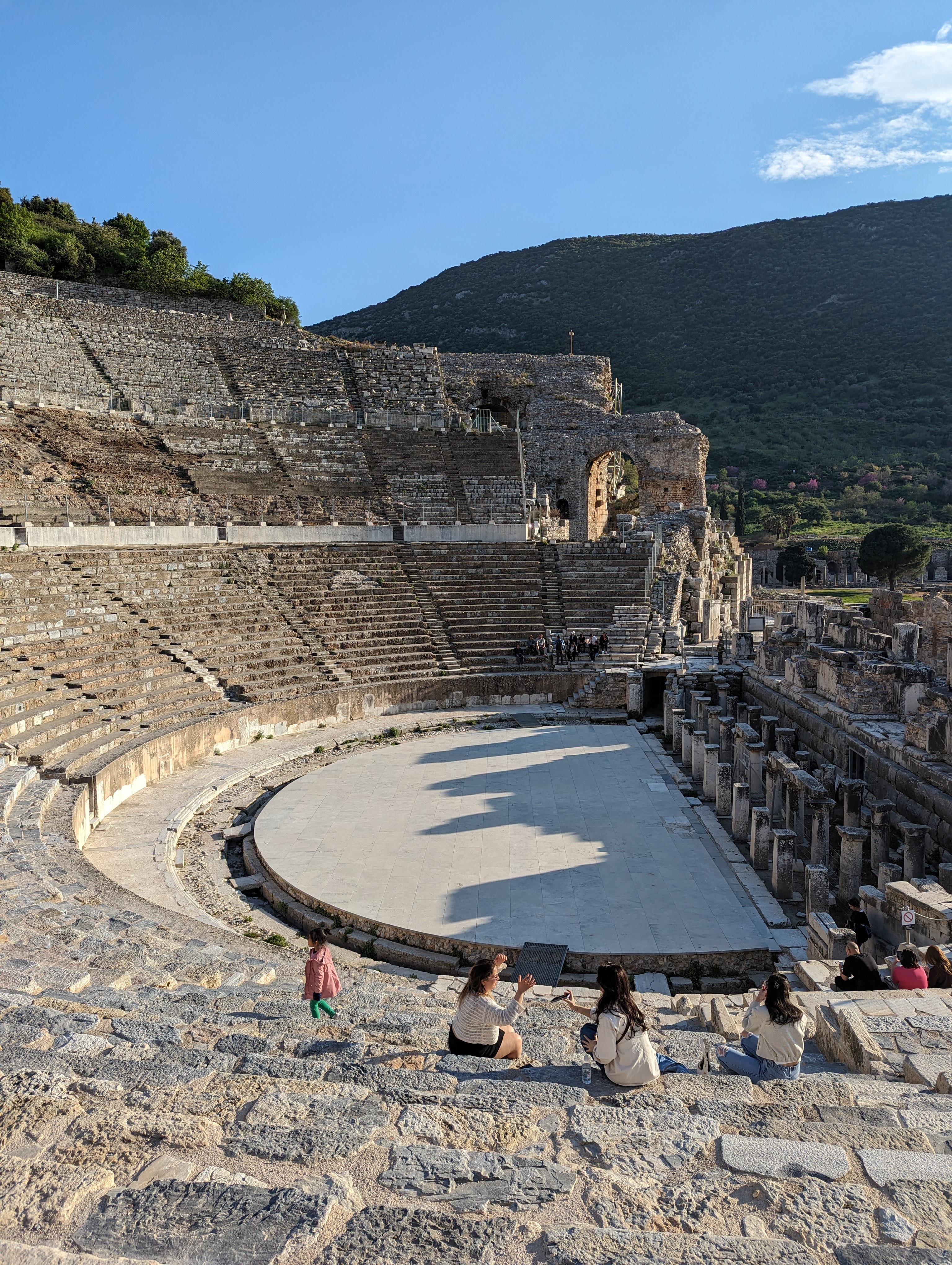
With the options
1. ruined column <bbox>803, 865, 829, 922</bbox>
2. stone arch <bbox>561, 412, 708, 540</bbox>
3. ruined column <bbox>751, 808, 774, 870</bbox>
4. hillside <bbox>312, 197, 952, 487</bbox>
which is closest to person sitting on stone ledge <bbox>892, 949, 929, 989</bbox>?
ruined column <bbox>803, 865, 829, 922</bbox>

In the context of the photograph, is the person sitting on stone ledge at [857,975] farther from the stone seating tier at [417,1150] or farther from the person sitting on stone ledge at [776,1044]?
the person sitting on stone ledge at [776,1044]

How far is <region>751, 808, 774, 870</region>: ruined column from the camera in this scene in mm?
10172

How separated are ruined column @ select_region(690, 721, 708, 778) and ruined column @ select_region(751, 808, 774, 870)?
2813 mm

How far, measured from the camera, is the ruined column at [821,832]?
31.8ft

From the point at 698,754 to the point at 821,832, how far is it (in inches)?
158

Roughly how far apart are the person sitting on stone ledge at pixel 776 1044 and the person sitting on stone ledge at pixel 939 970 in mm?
1906

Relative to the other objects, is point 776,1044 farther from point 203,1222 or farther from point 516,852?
point 516,852

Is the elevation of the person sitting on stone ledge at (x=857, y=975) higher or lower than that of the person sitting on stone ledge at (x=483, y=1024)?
lower

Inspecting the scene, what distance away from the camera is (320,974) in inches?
229

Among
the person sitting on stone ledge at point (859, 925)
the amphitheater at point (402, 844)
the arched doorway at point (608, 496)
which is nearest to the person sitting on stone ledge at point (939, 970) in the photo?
the amphitheater at point (402, 844)

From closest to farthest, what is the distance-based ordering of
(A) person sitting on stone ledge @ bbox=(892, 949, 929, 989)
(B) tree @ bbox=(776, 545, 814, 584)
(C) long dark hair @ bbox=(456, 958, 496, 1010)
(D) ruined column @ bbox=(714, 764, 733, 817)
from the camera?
(C) long dark hair @ bbox=(456, 958, 496, 1010)
(A) person sitting on stone ledge @ bbox=(892, 949, 929, 989)
(D) ruined column @ bbox=(714, 764, 733, 817)
(B) tree @ bbox=(776, 545, 814, 584)

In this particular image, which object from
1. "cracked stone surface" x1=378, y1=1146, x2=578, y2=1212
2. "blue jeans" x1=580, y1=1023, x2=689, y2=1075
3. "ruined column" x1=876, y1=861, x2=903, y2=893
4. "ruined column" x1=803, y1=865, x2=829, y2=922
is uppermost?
"cracked stone surface" x1=378, y1=1146, x2=578, y2=1212

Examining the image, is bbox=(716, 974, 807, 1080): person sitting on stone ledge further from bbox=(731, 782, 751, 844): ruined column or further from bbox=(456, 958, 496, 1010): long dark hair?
bbox=(731, 782, 751, 844): ruined column

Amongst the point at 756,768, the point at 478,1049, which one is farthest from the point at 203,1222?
the point at 756,768
